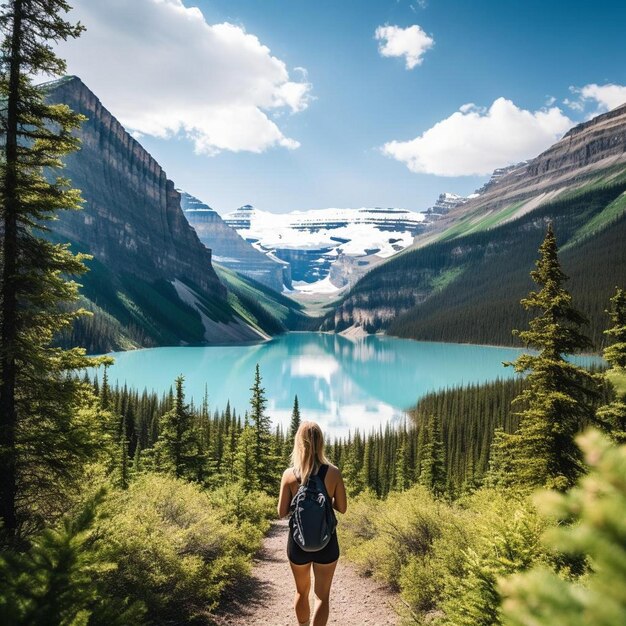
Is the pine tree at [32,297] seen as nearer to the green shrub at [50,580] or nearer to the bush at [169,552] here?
the bush at [169,552]

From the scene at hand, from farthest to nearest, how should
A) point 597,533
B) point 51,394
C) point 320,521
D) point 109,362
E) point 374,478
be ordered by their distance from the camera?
1. point 374,478
2. point 109,362
3. point 51,394
4. point 320,521
5. point 597,533

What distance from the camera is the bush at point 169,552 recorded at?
26.8 feet

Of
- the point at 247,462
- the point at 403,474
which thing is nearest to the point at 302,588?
the point at 247,462

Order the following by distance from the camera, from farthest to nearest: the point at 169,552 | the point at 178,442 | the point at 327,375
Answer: the point at 327,375
the point at 178,442
the point at 169,552

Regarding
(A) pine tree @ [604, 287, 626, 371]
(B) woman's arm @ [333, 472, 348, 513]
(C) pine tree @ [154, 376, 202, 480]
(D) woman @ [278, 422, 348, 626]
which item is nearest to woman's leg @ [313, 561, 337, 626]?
(D) woman @ [278, 422, 348, 626]

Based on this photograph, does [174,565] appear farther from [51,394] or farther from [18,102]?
[18,102]

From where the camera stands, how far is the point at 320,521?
6.11 meters

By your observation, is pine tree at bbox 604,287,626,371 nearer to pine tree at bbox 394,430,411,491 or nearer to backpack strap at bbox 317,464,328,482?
backpack strap at bbox 317,464,328,482

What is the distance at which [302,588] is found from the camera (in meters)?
6.71

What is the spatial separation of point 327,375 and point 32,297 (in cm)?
12209

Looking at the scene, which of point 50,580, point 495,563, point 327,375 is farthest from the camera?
point 327,375

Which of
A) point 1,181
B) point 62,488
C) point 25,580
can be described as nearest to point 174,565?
point 62,488

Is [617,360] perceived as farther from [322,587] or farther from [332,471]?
[322,587]

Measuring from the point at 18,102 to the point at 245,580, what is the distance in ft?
40.7
